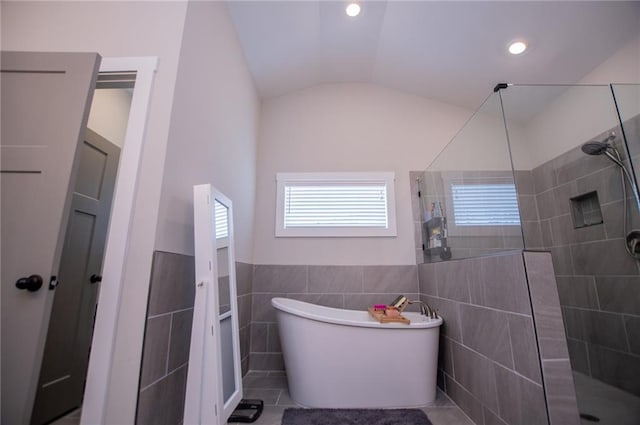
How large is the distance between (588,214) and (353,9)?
249 cm

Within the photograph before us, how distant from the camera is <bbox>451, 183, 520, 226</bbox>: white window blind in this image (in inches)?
67.9

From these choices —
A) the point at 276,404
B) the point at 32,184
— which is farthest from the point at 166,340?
the point at 276,404

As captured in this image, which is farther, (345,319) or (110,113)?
(110,113)

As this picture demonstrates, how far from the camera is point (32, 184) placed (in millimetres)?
1080

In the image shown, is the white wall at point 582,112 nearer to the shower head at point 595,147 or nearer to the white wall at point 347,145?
the shower head at point 595,147

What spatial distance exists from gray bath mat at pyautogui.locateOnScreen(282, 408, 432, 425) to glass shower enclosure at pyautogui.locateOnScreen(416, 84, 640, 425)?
90 cm

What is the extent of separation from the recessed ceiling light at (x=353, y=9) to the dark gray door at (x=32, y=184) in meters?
1.87

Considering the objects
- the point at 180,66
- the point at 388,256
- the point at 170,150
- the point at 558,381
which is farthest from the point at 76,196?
the point at 558,381

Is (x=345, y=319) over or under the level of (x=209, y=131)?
under

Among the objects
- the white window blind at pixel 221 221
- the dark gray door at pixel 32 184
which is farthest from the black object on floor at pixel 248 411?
the white window blind at pixel 221 221

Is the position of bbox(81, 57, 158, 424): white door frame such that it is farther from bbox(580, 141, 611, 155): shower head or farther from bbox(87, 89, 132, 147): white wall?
bbox(580, 141, 611, 155): shower head

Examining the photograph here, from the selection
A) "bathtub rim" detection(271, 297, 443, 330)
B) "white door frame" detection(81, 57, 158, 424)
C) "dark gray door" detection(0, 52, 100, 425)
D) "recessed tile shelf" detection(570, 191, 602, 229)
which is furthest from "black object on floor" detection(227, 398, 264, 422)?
"recessed tile shelf" detection(570, 191, 602, 229)

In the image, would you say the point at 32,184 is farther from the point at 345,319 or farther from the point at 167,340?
the point at 345,319

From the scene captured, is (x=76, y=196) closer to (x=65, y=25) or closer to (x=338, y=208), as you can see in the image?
(x=65, y=25)
